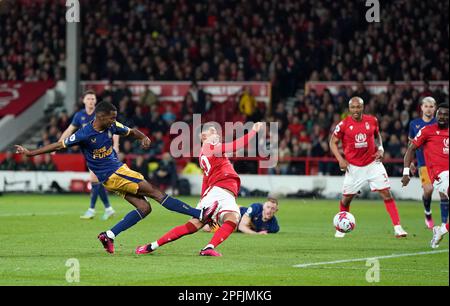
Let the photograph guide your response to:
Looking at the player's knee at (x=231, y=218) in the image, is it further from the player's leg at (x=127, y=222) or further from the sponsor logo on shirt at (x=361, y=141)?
the sponsor logo on shirt at (x=361, y=141)

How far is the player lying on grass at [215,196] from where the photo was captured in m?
12.3

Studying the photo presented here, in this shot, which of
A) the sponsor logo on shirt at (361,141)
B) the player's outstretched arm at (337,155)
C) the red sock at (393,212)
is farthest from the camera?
the sponsor logo on shirt at (361,141)

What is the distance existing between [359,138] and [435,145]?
2.13 meters

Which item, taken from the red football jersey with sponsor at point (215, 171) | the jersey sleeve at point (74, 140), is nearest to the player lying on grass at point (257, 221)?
the red football jersey with sponsor at point (215, 171)

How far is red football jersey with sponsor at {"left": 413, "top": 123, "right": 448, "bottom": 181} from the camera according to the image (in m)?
14.1

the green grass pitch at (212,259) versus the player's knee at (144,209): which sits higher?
the player's knee at (144,209)

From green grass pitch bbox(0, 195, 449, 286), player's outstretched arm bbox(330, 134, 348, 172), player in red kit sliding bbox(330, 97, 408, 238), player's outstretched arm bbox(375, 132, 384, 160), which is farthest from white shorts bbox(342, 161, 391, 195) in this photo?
green grass pitch bbox(0, 195, 449, 286)

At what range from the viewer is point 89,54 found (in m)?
34.4

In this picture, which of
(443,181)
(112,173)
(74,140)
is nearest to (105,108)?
(74,140)

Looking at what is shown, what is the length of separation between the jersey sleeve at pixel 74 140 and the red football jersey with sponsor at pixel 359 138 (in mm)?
5200

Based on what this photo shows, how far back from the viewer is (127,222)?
41.3ft
